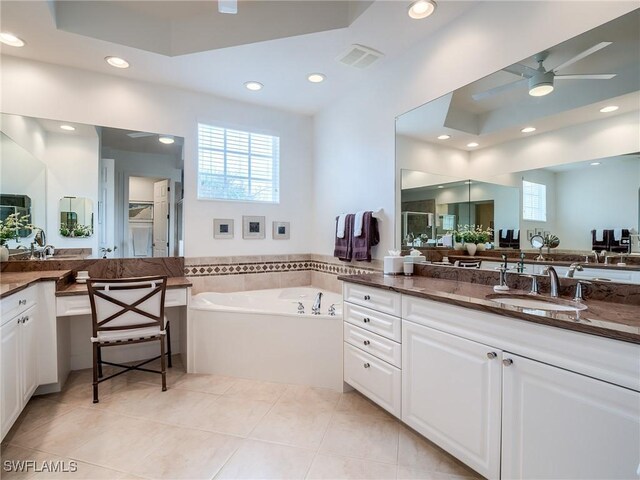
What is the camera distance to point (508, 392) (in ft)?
4.24

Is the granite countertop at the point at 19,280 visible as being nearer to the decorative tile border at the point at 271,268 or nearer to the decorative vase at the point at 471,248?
the decorative tile border at the point at 271,268

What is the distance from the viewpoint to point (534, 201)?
176cm

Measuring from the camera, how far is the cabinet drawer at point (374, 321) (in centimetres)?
186

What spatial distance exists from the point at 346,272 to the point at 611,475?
2.30 m

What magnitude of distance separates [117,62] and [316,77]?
1631 millimetres

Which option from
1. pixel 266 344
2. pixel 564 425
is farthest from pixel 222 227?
pixel 564 425

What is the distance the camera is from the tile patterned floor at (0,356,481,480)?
5.21 ft

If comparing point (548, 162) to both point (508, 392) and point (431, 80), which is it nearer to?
point (431, 80)

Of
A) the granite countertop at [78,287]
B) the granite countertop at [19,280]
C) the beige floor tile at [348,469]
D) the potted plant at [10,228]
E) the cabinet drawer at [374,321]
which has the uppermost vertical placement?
the potted plant at [10,228]

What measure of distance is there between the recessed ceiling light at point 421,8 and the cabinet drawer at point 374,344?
2.04 m

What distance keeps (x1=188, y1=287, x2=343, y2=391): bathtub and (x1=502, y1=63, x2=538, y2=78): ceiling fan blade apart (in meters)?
1.90

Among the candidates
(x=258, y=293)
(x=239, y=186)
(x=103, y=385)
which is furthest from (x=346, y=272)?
Result: (x=103, y=385)

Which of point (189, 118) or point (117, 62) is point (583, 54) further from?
point (117, 62)

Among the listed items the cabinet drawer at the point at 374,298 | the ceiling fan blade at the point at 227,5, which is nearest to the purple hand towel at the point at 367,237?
the cabinet drawer at the point at 374,298
